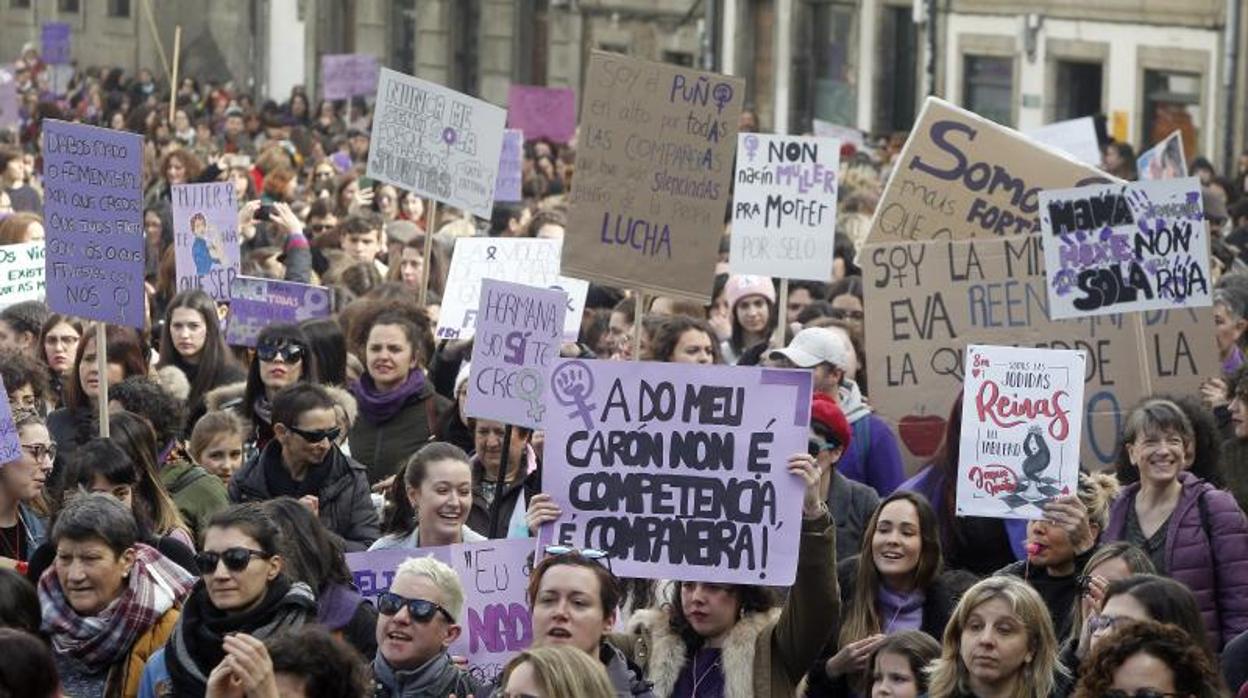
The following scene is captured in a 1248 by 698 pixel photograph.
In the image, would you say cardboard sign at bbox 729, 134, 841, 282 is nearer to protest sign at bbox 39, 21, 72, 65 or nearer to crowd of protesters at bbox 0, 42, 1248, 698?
crowd of protesters at bbox 0, 42, 1248, 698

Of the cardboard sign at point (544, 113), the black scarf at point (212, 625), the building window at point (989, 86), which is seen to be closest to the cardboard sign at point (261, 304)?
the black scarf at point (212, 625)

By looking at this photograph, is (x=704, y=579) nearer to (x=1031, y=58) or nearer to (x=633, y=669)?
(x=633, y=669)

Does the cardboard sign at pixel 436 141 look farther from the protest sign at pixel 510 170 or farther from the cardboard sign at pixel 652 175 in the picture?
the protest sign at pixel 510 170

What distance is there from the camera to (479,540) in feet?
28.4

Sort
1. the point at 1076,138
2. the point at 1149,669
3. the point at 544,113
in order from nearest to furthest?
the point at 1149,669
the point at 1076,138
the point at 544,113

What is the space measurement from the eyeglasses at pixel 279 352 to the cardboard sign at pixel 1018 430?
2595mm

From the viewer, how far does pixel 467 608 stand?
8.34 metres

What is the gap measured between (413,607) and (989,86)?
24818mm

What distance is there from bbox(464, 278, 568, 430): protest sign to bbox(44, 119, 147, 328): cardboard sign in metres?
1.42

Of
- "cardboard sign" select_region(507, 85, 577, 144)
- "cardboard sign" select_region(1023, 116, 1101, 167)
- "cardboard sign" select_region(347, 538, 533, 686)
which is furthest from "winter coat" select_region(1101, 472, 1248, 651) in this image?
"cardboard sign" select_region(507, 85, 577, 144)

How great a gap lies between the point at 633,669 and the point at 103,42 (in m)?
43.1

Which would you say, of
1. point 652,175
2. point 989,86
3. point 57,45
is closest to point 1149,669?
point 652,175

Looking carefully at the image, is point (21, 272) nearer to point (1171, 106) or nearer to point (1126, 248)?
point (1126, 248)

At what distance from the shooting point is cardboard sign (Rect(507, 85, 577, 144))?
29484 millimetres
